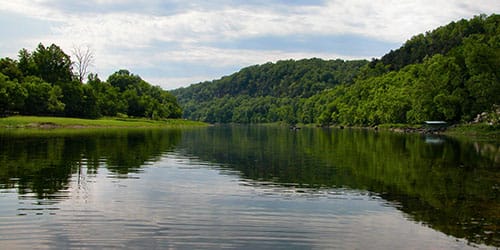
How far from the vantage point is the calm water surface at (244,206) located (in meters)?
15.2

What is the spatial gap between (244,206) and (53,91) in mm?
122979

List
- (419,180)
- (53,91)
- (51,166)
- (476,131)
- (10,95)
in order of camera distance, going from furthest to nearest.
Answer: (53,91) → (10,95) → (476,131) → (51,166) → (419,180)

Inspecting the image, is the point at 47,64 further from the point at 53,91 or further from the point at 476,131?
the point at 476,131

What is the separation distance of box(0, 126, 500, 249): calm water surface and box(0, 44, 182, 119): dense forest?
292ft

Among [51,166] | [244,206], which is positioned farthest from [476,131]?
[244,206]

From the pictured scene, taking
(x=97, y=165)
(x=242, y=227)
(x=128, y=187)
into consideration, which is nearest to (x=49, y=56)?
(x=97, y=165)

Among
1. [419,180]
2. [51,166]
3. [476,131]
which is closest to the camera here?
[419,180]

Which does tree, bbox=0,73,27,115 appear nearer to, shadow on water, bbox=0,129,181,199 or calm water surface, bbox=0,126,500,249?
shadow on water, bbox=0,129,181,199

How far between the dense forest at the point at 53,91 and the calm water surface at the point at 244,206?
8903cm

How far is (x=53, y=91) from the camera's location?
130625 millimetres

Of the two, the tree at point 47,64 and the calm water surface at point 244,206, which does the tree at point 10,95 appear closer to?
the tree at point 47,64

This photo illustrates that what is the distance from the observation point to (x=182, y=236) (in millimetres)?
15383

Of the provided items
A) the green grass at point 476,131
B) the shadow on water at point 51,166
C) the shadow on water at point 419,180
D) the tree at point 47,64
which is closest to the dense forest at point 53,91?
the tree at point 47,64

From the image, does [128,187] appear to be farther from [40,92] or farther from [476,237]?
[40,92]
